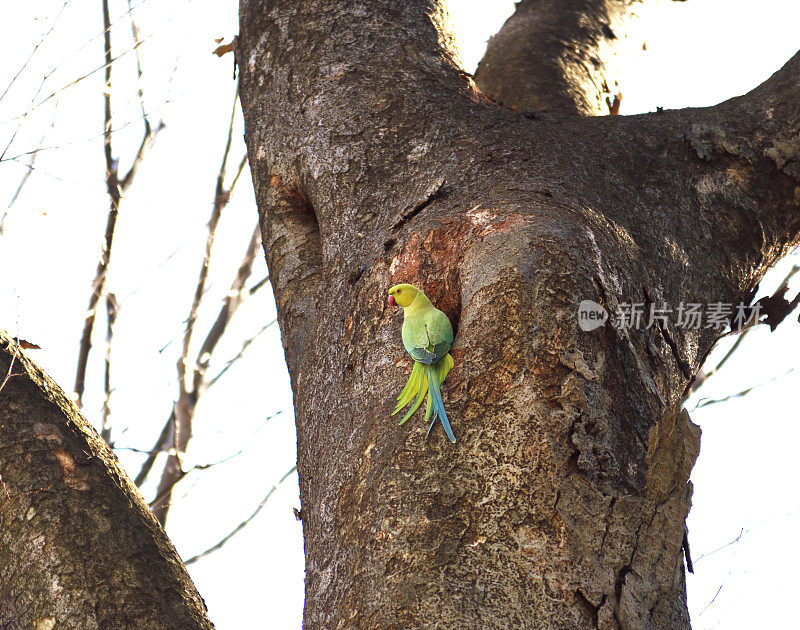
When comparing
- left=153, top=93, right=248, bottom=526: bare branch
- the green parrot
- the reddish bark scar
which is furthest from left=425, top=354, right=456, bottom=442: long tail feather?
left=153, top=93, right=248, bottom=526: bare branch

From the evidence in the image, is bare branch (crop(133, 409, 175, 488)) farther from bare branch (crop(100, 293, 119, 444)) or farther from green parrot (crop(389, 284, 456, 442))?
green parrot (crop(389, 284, 456, 442))

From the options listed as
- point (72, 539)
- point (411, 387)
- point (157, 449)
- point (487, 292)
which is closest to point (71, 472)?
point (72, 539)

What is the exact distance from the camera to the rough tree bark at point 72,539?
1.53 meters

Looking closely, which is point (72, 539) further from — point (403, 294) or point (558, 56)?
point (558, 56)

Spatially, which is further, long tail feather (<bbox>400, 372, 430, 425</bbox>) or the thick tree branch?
the thick tree branch

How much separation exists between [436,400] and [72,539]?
81 centimetres

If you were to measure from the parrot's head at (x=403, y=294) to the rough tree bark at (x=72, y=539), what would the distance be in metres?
0.76

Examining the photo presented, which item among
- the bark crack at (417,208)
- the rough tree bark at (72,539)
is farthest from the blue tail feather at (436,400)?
the rough tree bark at (72,539)

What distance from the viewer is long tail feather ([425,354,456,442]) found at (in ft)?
5.02

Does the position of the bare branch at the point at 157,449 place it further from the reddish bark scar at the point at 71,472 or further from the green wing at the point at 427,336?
the green wing at the point at 427,336

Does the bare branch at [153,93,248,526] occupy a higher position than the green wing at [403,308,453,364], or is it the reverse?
the bare branch at [153,93,248,526]

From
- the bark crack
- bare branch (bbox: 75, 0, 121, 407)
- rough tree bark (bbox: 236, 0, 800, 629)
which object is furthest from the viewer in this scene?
bare branch (bbox: 75, 0, 121, 407)

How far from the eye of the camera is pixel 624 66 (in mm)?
3498

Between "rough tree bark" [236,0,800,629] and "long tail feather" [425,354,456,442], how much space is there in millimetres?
28
